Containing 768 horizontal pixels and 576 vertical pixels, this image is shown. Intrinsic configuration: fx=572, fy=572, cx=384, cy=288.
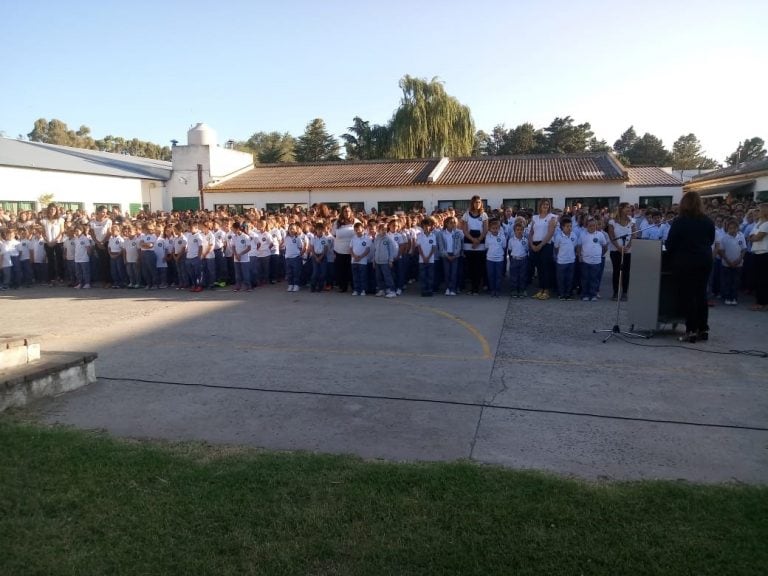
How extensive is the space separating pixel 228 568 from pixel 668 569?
2.32 metres

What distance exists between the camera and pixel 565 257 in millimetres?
11312

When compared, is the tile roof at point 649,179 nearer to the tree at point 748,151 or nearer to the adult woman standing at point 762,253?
the adult woman standing at point 762,253

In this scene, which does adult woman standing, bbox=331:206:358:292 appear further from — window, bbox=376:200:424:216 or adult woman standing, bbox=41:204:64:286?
window, bbox=376:200:424:216

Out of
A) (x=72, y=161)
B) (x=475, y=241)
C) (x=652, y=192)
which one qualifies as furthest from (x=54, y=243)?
(x=652, y=192)

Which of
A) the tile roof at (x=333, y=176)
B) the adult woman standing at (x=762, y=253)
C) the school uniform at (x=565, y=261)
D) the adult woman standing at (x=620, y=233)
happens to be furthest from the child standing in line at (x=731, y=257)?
the tile roof at (x=333, y=176)

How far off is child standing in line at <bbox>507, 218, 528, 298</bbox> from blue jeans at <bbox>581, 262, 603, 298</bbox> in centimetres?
117

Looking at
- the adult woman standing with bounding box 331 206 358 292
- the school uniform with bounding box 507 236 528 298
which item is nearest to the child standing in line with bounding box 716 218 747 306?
the school uniform with bounding box 507 236 528 298

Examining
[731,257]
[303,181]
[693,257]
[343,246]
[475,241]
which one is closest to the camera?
[693,257]

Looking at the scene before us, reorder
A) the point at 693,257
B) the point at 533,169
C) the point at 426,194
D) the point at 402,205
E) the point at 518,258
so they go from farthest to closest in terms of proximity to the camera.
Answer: the point at 533,169 < the point at 402,205 < the point at 426,194 < the point at 518,258 < the point at 693,257

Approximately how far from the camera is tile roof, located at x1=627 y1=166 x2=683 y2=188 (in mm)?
34406

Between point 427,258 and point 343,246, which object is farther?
point 343,246

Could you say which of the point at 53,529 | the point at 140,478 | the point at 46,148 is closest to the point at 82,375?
the point at 140,478

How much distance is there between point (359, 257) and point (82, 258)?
7485 mm

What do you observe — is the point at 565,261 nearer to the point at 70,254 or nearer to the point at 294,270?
the point at 294,270
